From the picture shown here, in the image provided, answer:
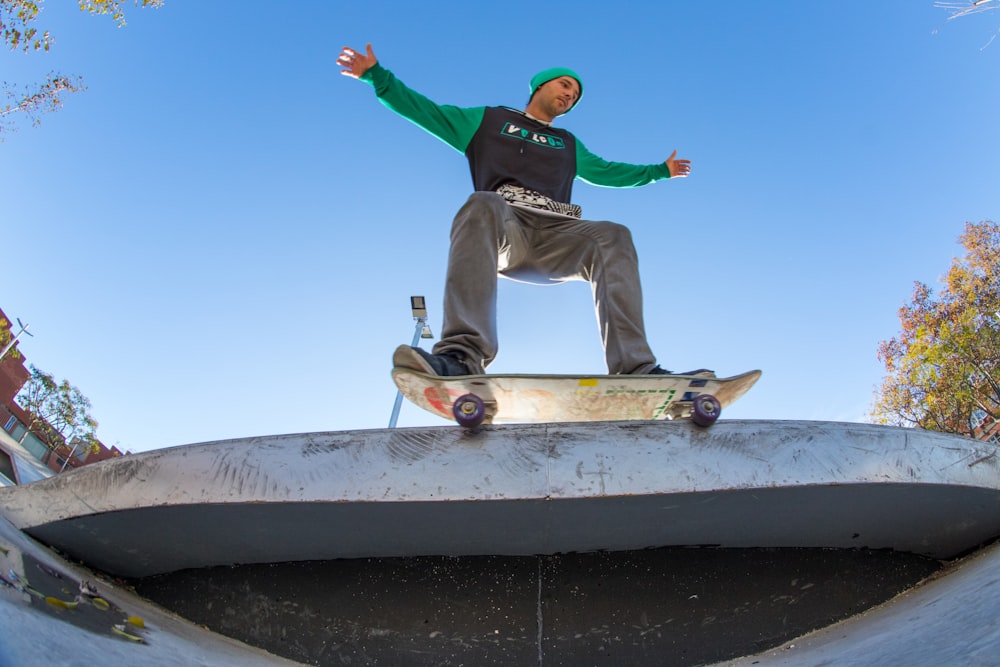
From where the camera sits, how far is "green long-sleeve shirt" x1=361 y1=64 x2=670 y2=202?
3285 mm

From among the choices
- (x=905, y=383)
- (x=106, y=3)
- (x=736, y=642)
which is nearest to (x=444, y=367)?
(x=736, y=642)

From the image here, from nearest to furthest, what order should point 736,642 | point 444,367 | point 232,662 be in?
point 232,662 < point 736,642 < point 444,367

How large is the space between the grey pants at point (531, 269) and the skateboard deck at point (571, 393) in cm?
23

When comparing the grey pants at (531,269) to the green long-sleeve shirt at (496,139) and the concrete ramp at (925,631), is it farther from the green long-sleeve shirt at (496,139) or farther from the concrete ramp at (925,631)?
the concrete ramp at (925,631)

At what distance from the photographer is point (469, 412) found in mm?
1673

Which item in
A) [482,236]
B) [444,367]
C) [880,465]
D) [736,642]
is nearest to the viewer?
[880,465]

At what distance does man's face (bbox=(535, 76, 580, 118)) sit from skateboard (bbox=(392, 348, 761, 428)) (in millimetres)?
2177

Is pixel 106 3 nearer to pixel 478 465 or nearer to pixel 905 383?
pixel 478 465

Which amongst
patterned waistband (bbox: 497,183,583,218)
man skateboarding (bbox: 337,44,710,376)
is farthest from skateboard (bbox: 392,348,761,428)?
patterned waistband (bbox: 497,183,583,218)

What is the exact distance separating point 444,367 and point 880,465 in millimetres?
1410

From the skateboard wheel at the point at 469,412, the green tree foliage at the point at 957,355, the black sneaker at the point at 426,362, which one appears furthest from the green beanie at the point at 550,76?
the green tree foliage at the point at 957,355

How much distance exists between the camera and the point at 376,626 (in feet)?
5.78

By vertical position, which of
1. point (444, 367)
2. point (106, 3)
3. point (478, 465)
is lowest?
point (478, 465)

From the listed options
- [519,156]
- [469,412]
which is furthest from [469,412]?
[519,156]
